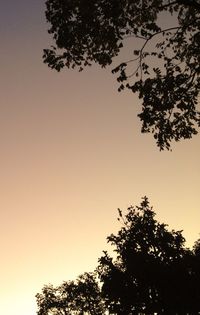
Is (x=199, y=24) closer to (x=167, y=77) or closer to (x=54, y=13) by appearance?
(x=167, y=77)

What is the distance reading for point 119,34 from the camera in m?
16.8

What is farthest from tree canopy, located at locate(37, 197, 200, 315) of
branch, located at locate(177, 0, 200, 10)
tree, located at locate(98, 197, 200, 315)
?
branch, located at locate(177, 0, 200, 10)

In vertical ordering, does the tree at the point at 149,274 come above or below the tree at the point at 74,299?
below

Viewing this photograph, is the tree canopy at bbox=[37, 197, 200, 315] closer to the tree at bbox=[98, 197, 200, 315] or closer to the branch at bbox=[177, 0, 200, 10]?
the tree at bbox=[98, 197, 200, 315]

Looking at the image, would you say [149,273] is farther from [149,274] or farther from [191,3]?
[191,3]

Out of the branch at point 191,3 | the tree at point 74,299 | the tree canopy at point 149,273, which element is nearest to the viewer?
the branch at point 191,3

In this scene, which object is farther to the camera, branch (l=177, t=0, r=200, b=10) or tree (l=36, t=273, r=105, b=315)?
tree (l=36, t=273, r=105, b=315)

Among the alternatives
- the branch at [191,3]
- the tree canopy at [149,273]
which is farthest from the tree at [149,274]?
the branch at [191,3]

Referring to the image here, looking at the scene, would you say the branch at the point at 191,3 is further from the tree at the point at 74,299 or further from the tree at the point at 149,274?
the tree at the point at 74,299

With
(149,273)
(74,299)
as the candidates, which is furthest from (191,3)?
(74,299)

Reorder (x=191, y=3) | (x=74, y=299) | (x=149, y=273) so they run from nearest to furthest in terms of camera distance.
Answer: (x=191, y=3), (x=149, y=273), (x=74, y=299)

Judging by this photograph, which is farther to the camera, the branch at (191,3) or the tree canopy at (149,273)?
the tree canopy at (149,273)

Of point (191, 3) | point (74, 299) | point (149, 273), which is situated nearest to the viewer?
point (191, 3)

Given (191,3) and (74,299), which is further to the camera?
(74,299)
